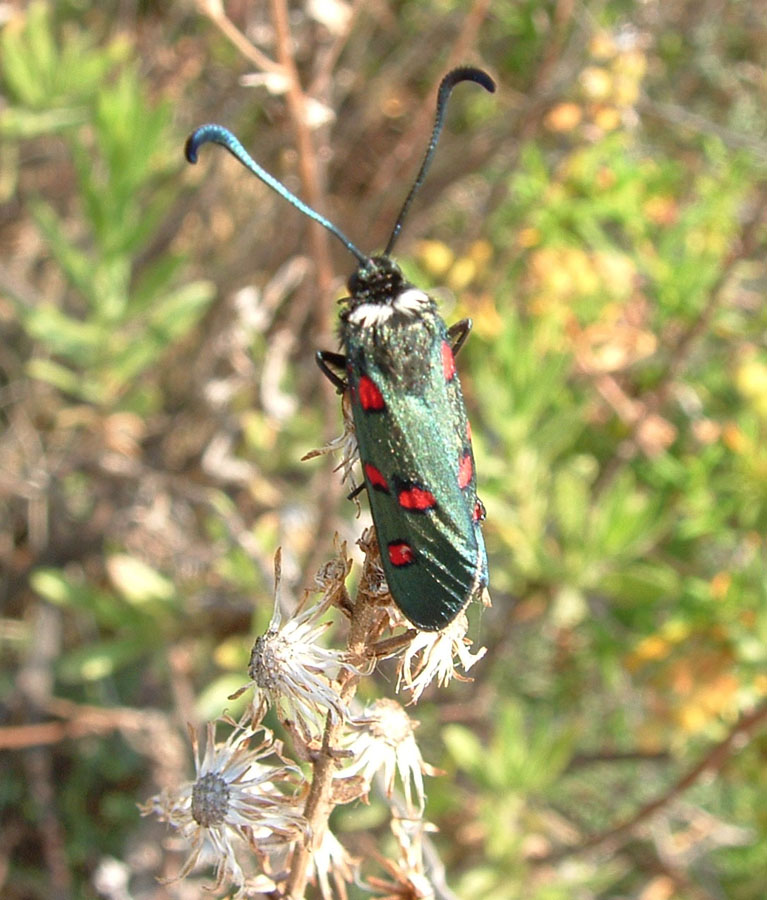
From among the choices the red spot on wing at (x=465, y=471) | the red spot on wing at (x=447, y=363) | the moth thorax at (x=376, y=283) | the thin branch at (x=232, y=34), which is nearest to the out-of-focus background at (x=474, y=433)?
the thin branch at (x=232, y=34)

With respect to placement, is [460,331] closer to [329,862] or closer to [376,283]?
[376,283]

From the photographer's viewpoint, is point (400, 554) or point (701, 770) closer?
point (400, 554)

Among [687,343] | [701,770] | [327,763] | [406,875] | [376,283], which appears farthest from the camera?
[687,343]

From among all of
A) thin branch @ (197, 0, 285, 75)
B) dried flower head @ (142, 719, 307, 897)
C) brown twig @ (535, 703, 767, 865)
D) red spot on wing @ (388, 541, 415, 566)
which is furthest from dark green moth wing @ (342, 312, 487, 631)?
brown twig @ (535, 703, 767, 865)

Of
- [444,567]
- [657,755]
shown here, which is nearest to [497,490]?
[657,755]

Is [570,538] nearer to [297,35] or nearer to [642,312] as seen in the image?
[642,312]

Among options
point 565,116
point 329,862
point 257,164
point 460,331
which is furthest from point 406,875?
point 565,116

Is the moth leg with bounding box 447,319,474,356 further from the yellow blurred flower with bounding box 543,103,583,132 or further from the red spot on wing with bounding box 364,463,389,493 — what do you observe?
the yellow blurred flower with bounding box 543,103,583,132
